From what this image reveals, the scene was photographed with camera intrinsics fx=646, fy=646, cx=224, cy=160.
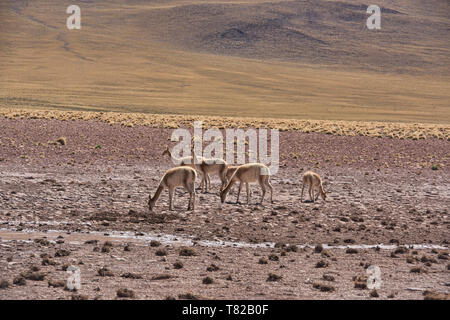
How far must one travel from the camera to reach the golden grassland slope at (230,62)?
82.1 m

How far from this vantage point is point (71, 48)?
146750 mm

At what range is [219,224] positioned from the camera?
15.7 metres

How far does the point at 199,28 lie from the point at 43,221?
6454 inches

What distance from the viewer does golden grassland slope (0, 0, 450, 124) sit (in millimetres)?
82062

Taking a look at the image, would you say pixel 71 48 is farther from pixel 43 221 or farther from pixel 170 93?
pixel 43 221

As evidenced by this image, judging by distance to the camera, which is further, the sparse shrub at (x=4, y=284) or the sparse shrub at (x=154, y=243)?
the sparse shrub at (x=154, y=243)
